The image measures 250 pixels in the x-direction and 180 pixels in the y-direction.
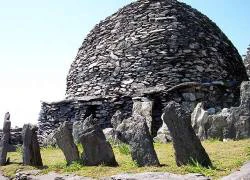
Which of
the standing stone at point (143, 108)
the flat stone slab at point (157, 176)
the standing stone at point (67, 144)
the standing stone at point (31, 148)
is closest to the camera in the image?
the flat stone slab at point (157, 176)

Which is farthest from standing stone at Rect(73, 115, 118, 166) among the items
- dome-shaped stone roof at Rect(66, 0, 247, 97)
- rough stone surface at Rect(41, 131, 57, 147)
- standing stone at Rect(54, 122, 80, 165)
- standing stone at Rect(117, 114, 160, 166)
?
rough stone surface at Rect(41, 131, 57, 147)

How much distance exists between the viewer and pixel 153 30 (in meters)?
16.8

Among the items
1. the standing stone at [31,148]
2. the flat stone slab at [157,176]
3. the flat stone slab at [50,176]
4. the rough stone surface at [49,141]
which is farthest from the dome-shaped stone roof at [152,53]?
the flat stone slab at [157,176]

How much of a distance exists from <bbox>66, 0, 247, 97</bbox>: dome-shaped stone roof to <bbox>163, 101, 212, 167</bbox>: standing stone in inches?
345

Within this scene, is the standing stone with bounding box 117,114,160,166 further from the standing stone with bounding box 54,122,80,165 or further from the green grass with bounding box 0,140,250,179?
the standing stone with bounding box 54,122,80,165

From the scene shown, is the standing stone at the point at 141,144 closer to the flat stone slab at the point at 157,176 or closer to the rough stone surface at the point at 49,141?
the flat stone slab at the point at 157,176

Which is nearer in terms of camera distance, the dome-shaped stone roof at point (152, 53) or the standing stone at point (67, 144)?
the standing stone at point (67, 144)

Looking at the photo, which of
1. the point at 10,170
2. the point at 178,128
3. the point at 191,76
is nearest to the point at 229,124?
the point at 178,128

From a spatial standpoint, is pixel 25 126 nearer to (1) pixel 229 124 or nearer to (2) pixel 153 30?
Answer: (1) pixel 229 124

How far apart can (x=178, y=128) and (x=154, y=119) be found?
758cm

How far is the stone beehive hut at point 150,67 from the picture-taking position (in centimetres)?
1463

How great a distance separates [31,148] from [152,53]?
8.48m

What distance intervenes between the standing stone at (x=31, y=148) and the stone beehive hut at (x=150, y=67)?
5544mm

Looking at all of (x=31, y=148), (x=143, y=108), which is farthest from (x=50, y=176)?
(x=143, y=108)
